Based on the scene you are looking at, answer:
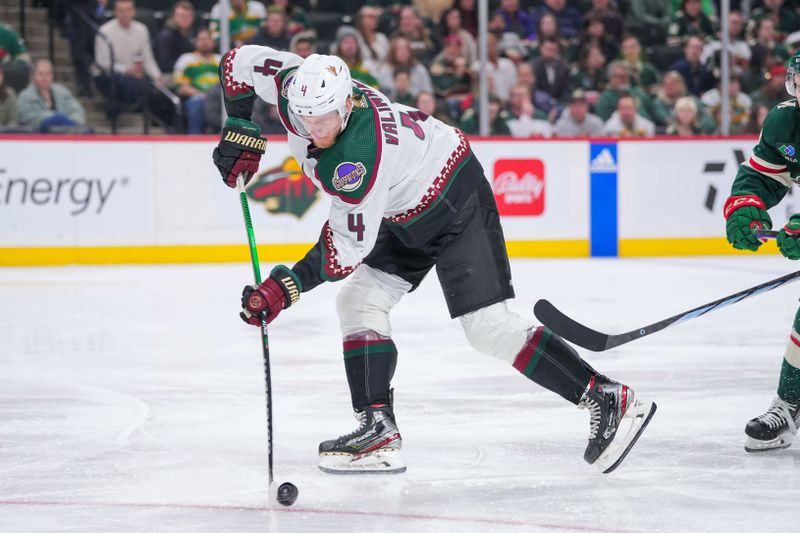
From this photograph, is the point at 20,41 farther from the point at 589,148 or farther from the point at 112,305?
the point at 589,148

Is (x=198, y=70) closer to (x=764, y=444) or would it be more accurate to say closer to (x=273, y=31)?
(x=273, y=31)

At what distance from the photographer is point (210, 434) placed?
398 cm

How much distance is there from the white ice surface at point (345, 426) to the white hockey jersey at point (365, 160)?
0.67 m

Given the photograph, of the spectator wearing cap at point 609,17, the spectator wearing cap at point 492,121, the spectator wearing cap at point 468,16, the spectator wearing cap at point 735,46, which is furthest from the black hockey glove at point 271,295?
the spectator wearing cap at point 735,46

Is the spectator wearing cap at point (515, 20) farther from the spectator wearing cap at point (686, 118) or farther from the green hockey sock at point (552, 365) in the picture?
the green hockey sock at point (552, 365)

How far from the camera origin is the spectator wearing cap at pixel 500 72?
1116 cm

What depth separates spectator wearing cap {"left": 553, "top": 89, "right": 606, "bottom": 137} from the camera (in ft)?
35.2

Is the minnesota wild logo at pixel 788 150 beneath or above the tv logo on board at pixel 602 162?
above

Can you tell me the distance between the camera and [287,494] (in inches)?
121

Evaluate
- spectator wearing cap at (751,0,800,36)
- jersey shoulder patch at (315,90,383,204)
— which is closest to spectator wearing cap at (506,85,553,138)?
spectator wearing cap at (751,0,800,36)

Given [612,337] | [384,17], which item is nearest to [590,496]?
[612,337]

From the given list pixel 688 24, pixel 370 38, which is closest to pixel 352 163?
pixel 370 38

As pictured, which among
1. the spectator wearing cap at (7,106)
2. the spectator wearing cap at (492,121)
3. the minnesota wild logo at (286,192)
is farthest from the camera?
the spectator wearing cap at (492,121)

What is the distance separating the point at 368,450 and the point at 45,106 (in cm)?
695
